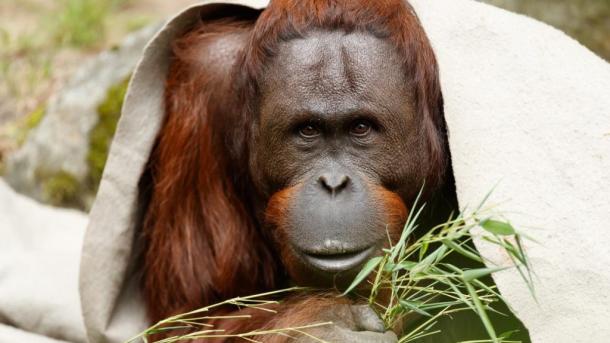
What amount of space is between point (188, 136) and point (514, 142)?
101cm

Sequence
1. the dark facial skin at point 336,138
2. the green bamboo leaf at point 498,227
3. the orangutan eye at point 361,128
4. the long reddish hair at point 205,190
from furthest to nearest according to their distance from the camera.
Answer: the long reddish hair at point 205,190 < the orangutan eye at point 361,128 < the dark facial skin at point 336,138 < the green bamboo leaf at point 498,227

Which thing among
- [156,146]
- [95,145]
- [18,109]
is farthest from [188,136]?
[18,109]

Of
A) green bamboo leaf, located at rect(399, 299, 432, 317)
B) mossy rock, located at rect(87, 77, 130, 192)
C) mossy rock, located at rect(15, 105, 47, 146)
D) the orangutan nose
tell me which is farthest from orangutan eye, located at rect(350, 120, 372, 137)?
mossy rock, located at rect(15, 105, 47, 146)

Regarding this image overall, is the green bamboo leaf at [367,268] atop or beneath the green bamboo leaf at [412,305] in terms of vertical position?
atop

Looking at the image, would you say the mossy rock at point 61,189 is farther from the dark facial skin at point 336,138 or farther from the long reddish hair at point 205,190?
the dark facial skin at point 336,138

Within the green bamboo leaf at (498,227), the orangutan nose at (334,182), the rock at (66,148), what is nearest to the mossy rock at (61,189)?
the rock at (66,148)

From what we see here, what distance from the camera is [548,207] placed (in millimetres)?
2541

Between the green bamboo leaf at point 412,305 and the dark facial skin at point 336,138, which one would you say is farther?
the dark facial skin at point 336,138

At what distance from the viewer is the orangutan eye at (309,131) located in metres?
2.65

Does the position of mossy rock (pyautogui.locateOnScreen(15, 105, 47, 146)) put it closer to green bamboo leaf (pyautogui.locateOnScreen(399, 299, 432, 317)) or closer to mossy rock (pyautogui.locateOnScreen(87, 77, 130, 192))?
mossy rock (pyautogui.locateOnScreen(87, 77, 130, 192))

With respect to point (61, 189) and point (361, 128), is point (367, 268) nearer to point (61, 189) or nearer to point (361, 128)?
point (361, 128)

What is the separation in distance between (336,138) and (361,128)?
2.9 inches

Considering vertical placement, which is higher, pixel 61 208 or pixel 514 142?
pixel 514 142

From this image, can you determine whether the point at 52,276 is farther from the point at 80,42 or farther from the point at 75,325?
the point at 80,42
